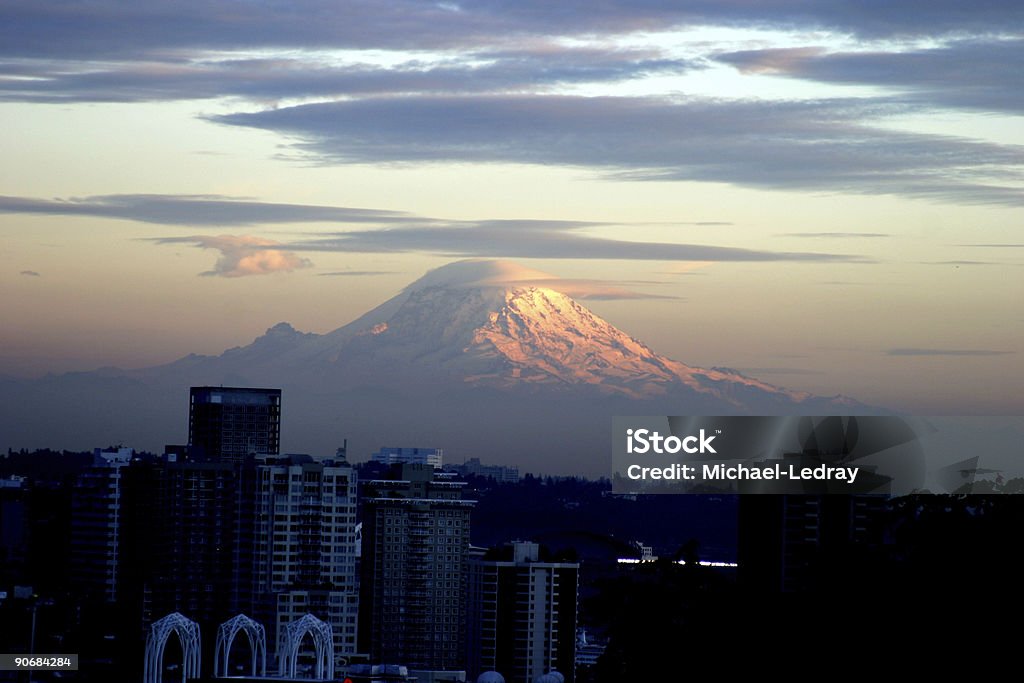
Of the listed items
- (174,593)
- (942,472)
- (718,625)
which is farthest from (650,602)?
(174,593)

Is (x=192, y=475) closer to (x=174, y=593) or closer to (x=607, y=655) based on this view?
(x=174, y=593)

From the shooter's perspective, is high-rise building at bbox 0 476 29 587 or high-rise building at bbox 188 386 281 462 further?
high-rise building at bbox 188 386 281 462

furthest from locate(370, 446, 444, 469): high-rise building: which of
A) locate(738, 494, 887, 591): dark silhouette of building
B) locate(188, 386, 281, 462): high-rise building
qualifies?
locate(738, 494, 887, 591): dark silhouette of building

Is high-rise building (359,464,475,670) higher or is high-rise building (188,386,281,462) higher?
high-rise building (188,386,281,462)

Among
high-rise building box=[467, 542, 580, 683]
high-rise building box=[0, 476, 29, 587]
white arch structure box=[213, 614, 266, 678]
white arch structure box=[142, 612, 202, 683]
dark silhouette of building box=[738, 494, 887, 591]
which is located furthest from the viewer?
high-rise building box=[0, 476, 29, 587]

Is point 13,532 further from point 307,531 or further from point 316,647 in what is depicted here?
point 316,647

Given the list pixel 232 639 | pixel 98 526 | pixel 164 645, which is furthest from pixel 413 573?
pixel 164 645

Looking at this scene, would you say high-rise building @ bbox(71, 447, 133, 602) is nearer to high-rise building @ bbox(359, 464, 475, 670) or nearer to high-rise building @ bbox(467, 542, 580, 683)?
high-rise building @ bbox(359, 464, 475, 670)
